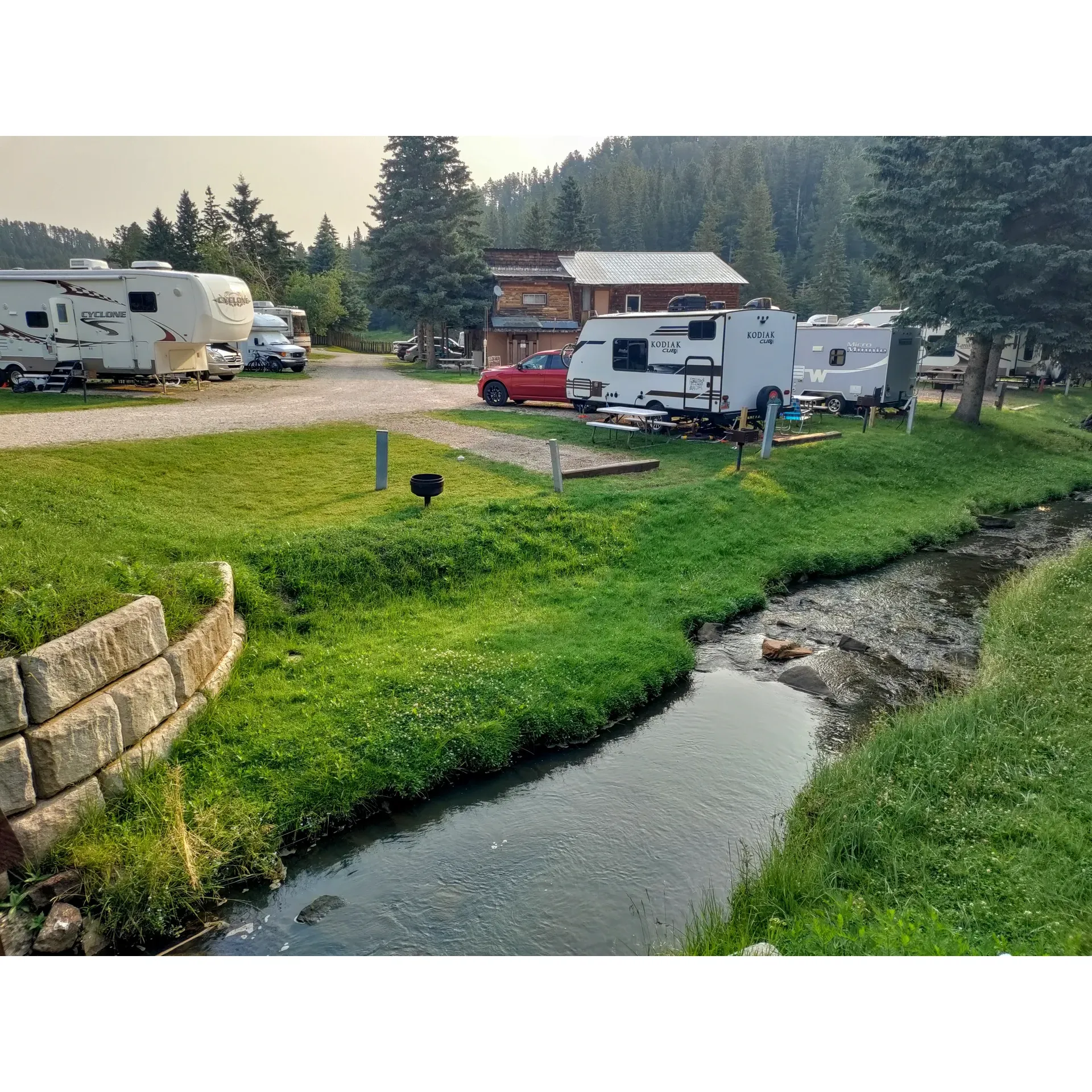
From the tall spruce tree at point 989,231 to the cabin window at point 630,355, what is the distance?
7.97 m

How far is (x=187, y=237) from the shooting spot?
5028 cm

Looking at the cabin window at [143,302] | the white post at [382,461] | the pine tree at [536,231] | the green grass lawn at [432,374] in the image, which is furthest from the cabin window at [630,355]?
the pine tree at [536,231]

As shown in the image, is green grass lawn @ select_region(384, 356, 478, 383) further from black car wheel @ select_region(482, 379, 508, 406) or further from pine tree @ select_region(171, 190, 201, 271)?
pine tree @ select_region(171, 190, 201, 271)

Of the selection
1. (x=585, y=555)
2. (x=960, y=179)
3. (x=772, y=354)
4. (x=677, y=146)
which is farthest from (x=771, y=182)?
(x=585, y=555)

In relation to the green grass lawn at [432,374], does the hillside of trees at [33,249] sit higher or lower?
higher

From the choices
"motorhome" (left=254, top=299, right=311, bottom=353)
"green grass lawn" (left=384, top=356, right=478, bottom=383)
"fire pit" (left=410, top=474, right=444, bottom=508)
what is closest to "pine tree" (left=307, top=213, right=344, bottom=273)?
"motorhome" (left=254, top=299, right=311, bottom=353)

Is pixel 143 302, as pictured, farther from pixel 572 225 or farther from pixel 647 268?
pixel 572 225

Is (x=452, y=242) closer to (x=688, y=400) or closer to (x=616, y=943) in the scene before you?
(x=688, y=400)

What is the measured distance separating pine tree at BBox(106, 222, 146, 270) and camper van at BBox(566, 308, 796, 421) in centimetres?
4660

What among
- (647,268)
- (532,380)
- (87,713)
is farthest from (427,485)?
(647,268)

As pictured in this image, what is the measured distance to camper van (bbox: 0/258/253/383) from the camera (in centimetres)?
2092

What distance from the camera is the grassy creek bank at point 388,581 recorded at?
19.1ft

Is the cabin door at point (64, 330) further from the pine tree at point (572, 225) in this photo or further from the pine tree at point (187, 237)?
the pine tree at point (572, 225)

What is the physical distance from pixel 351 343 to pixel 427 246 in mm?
21841
